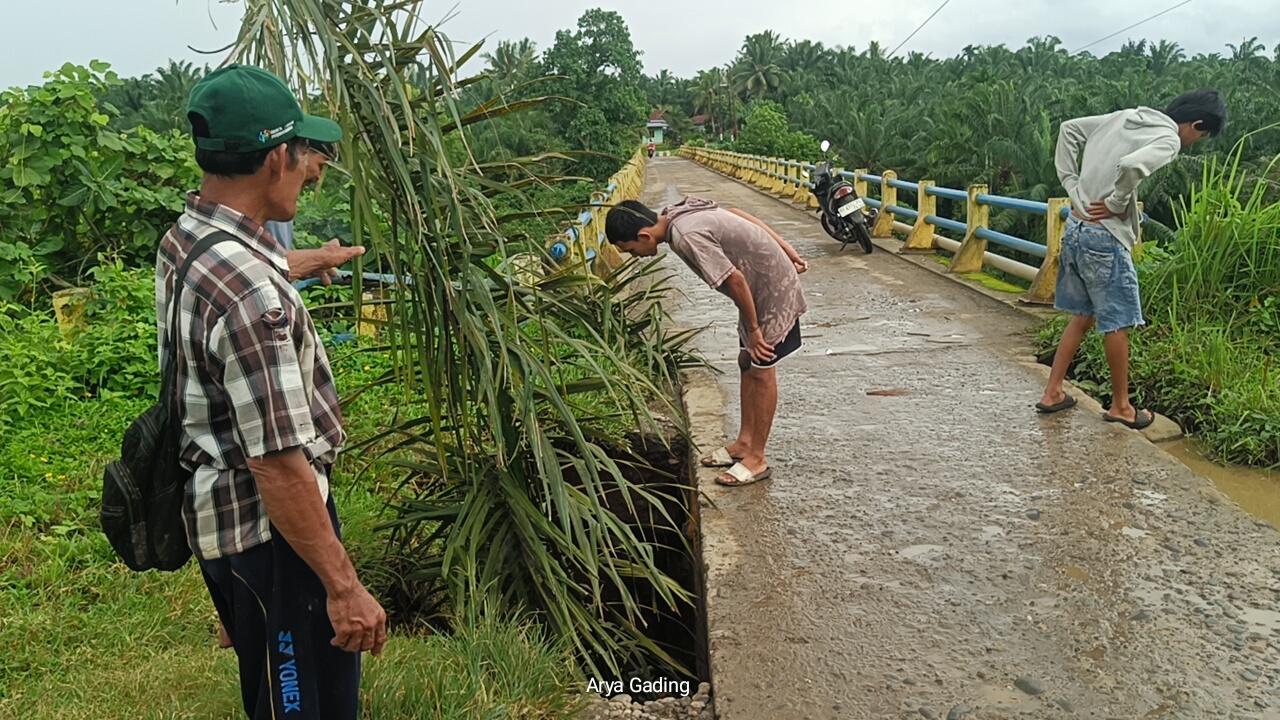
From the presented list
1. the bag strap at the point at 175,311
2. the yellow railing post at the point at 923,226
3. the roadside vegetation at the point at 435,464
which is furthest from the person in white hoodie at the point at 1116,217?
the yellow railing post at the point at 923,226

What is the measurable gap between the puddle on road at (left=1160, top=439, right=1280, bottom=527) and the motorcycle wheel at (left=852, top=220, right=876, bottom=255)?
7.13m

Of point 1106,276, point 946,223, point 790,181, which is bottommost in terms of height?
point 946,223

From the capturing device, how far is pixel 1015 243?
8.30 m

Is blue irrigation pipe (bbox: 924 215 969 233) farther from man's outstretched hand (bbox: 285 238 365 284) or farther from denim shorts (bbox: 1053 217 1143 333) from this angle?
man's outstretched hand (bbox: 285 238 365 284)

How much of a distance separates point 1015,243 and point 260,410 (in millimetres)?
7454

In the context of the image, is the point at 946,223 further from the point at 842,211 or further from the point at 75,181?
the point at 75,181

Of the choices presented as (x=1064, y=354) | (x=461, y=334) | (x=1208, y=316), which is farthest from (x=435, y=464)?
(x=1208, y=316)

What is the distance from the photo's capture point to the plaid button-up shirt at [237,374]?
188 centimetres

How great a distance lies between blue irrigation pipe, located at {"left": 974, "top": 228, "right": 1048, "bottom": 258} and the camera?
7726 mm

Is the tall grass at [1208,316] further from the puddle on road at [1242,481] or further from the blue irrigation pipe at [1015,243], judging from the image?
the blue irrigation pipe at [1015,243]

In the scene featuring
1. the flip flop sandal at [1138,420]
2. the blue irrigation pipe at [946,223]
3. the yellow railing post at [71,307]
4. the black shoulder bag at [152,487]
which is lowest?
the flip flop sandal at [1138,420]

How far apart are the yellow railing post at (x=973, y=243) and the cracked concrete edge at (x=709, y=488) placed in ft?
13.3

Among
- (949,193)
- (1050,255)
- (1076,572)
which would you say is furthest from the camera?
(949,193)

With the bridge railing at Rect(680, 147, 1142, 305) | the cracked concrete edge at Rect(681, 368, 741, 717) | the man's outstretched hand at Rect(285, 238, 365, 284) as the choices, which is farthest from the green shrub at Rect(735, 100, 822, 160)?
the man's outstretched hand at Rect(285, 238, 365, 284)
